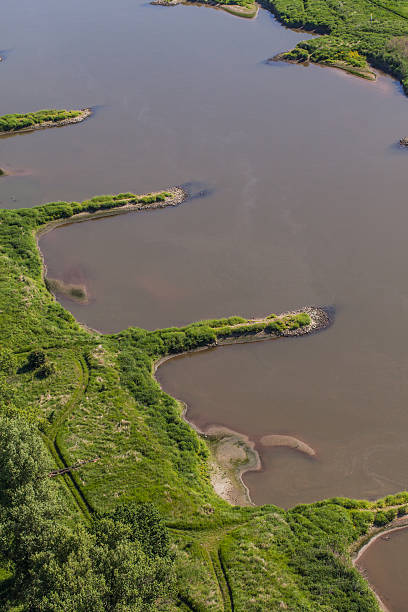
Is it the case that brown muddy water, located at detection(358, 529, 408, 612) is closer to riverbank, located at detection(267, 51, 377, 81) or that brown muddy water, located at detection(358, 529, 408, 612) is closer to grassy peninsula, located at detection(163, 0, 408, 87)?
grassy peninsula, located at detection(163, 0, 408, 87)

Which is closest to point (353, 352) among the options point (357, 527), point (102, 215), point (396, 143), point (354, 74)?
point (357, 527)

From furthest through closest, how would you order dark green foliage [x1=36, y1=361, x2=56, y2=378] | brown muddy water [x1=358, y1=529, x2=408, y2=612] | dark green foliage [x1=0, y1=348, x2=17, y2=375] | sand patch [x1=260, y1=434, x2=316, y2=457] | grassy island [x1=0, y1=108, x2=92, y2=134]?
grassy island [x1=0, y1=108, x2=92, y2=134], dark green foliage [x1=36, y1=361, x2=56, y2=378], dark green foliage [x1=0, y1=348, x2=17, y2=375], sand patch [x1=260, y1=434, x2=316, y2=457], brown muddy water [x1=358, y1=529, x2=408, y2=612]

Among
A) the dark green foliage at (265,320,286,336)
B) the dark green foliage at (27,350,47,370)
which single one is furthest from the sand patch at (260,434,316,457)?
the dark green foliage at (27,350,47,370)

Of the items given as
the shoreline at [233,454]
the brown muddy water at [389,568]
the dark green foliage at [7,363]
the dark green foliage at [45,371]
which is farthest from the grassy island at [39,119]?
the brown muddy water at [389,568]

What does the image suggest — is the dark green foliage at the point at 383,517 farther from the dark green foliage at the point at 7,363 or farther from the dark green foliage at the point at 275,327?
the dark green foliage at the point at 7,363

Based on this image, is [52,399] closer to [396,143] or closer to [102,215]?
[102,215]

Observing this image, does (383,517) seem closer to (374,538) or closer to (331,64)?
(374,538)
